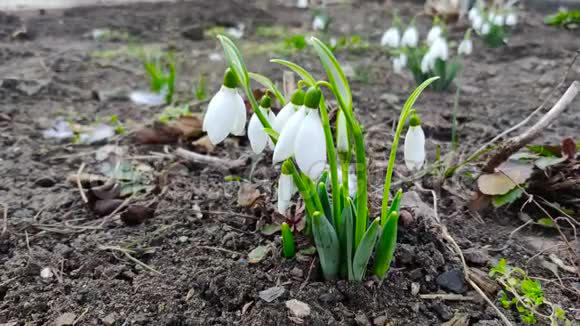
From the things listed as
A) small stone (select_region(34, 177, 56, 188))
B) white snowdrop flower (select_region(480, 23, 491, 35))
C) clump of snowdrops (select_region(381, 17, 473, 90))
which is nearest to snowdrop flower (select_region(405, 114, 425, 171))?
small stone (select_region(34, 177, 56, 188))

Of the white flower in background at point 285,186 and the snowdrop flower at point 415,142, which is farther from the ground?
the snowdrop flower at point 415,142

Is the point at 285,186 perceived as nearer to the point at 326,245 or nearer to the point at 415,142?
the point at 326,245

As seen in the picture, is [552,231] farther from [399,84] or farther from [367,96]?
[399,84]

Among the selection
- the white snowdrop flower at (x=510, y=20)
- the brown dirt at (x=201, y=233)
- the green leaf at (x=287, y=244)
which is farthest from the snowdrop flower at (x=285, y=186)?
the white snowdrop flower at (x=510, y=20)

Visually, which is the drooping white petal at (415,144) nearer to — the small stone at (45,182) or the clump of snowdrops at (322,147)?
the clump of snowdrops at (322,147)

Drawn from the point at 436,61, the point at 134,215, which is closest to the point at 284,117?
the point at 134,215

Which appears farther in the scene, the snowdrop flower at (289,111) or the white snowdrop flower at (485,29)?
the white snowdrop flower at (485,29)

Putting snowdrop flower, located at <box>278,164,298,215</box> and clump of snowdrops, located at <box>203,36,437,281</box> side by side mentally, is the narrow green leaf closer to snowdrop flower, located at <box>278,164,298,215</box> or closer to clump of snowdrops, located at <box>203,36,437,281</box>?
clump of snowdrops, located at <box>203,36,437,281</box>

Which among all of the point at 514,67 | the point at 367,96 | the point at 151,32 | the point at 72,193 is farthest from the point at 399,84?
the point at 151,32
